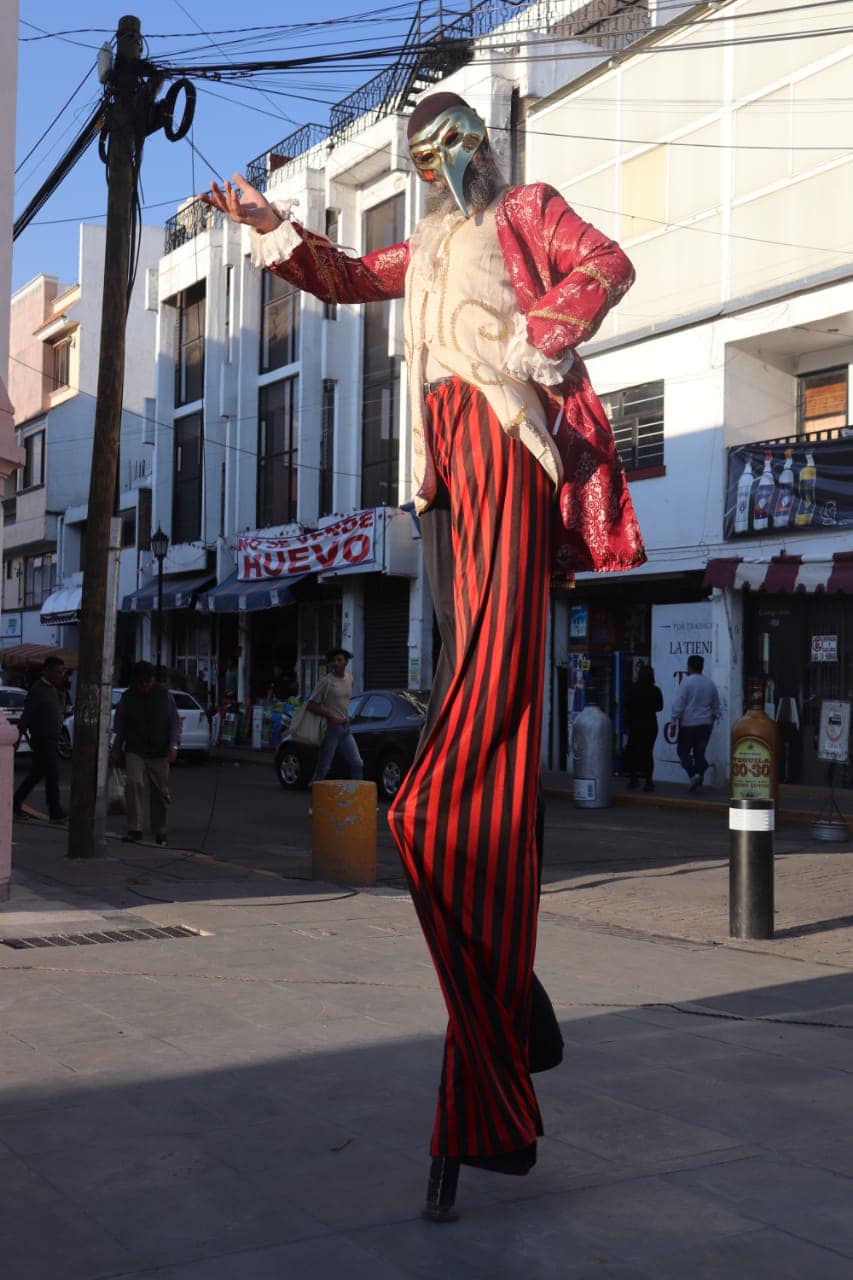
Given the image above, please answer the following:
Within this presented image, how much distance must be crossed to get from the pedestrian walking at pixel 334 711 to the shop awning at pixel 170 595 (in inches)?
695

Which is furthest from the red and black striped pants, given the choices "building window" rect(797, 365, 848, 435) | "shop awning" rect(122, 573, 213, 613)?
"shop awning" rect(122, 573, 213, 613)

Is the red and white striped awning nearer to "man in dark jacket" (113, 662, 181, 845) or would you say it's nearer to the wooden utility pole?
"man in dark jacket" (113, 662, 181, 845)

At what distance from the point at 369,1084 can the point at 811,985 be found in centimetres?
279

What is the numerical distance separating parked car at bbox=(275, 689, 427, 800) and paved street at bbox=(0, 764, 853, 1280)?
9663mm

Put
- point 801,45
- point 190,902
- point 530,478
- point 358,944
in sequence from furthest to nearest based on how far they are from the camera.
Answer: point 801,45 → point 190,902 → point 358,944 → point 530,478

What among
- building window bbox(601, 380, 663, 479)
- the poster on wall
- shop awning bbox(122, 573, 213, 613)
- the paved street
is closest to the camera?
the paved street


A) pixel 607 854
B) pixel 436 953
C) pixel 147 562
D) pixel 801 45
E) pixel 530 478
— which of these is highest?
pixel 801 45

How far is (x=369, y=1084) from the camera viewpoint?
4.16 meters

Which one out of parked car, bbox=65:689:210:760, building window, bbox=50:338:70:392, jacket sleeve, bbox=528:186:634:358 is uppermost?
building window, bbox=50:338:70:392

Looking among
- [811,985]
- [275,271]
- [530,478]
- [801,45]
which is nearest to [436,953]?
[530,478]

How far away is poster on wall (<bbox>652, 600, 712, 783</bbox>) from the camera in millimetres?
20203

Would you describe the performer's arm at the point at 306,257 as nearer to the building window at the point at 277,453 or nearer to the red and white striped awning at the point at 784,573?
the red and white striped awning at the point at 784,573

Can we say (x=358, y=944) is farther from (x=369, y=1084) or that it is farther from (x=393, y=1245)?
(x=393, y=1245)

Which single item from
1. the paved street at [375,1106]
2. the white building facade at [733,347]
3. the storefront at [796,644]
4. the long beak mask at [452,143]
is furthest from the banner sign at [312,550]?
the long beak mask at [452,143]
